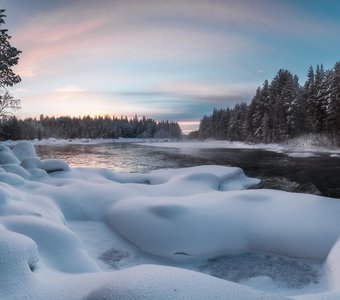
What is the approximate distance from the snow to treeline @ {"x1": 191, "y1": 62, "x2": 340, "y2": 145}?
46.5m

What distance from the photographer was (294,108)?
192 ft

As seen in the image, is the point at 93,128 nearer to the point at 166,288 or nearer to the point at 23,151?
the point at 23,151

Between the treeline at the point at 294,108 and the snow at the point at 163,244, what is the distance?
46.5m

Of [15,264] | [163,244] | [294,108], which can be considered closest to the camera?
[15,264]

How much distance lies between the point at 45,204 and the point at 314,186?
1456cm

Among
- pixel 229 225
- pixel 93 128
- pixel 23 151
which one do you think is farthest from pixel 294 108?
pixel 93 128

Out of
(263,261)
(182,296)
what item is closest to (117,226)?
(263,261)

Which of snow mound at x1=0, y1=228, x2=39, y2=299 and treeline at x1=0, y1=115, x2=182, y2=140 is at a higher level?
treeline at x1=0, y1=115, x2=182, y2=140

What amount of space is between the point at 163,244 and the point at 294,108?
55.8 metres

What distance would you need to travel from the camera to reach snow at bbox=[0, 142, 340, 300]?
4039 millimetres

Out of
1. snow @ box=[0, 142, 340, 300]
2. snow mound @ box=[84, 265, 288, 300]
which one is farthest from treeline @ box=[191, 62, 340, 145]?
snow mound @ box=[84, 265, 288, 300]

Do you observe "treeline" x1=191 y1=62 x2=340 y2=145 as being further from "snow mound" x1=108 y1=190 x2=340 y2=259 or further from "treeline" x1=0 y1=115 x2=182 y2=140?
"treeline" x1=0 y1=115 x2=182 y2=140

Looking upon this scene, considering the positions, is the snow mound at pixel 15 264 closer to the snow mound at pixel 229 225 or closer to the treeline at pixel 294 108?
the snow mound at pixel 229 225

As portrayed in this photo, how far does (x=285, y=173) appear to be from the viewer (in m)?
23.8
